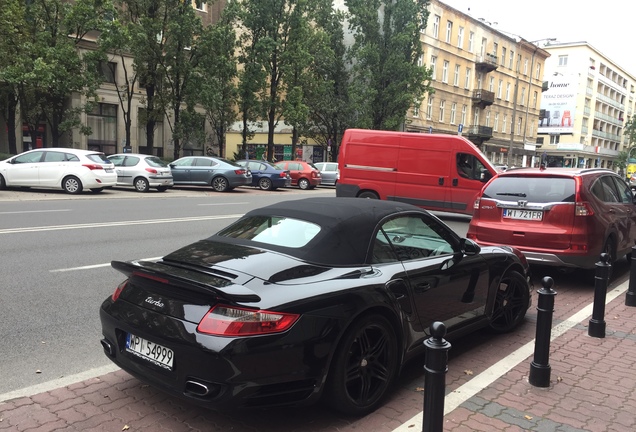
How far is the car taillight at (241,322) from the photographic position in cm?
293

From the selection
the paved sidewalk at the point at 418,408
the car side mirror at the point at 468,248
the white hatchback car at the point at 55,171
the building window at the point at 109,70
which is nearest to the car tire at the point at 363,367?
the paved sidewalk at the point at 418,408

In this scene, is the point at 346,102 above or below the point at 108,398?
above

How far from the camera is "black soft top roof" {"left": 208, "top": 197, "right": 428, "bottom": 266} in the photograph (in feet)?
11.9

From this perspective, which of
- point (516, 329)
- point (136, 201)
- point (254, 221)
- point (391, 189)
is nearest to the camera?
point (254, 221)

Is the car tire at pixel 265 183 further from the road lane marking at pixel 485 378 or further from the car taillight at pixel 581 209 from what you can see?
the road lane marking at pixel 485 378

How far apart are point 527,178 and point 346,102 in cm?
3354

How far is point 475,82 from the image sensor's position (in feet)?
178

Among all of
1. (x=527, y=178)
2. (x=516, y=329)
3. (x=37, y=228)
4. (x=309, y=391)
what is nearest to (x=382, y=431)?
(x=309, y=391)

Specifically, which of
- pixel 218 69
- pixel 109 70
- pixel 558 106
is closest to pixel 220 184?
pixel 218 69

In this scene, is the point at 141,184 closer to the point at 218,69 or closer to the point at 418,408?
the point at 218,69

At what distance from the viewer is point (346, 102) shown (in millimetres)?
40000

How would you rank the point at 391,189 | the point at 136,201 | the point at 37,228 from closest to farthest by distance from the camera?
the point at 37,228 < the point at 391,189 < the point at 136,201

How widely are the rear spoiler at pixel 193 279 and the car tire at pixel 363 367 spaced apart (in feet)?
2.34

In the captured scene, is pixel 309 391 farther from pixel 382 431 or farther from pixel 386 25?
pixel 386 25
